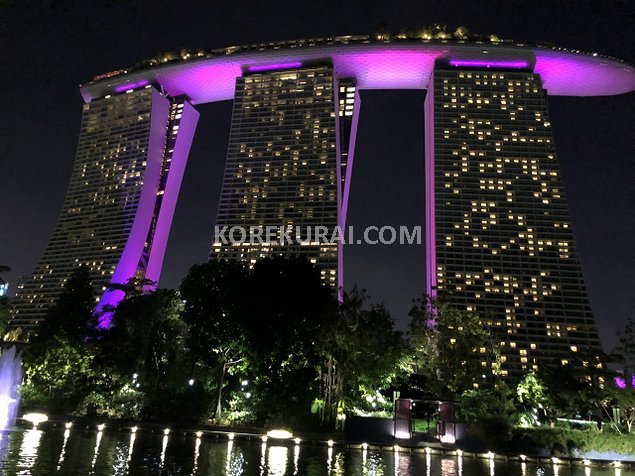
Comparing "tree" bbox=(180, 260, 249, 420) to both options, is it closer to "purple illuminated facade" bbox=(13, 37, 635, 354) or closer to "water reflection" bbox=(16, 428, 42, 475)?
"water reflection" bbox=(16, 428, 42, 475)

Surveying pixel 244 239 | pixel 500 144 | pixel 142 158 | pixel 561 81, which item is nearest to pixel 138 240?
pixel 142 158

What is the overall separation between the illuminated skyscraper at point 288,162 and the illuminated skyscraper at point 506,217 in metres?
18.6

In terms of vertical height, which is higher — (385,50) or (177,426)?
(385,50)

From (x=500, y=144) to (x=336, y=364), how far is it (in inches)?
2764

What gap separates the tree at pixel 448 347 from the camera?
39.7 m

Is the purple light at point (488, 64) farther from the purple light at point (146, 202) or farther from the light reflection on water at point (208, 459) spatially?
the light reflection on water at point (208, 459)

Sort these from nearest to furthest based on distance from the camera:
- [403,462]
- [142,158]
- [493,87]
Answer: [403,462] → [493,87] → [142,158]

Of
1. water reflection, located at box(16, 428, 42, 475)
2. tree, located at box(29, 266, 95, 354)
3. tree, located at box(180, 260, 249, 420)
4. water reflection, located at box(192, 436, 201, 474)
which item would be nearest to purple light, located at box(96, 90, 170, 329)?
tree, located at box(29, 266, 95, 354)

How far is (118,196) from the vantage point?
103938 mm

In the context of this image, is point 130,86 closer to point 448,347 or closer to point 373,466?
point 448,347

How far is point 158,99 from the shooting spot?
369ft

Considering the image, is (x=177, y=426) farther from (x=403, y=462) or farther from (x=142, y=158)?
(x=142, y=158)

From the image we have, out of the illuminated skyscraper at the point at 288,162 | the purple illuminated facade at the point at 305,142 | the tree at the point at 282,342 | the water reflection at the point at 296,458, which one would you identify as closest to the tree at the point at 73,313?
the tree at the point at 282,342

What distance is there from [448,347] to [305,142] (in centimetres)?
6476
